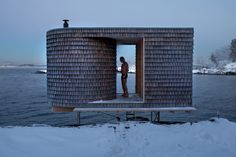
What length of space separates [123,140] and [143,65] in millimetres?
4049

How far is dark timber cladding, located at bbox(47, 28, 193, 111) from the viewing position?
1242 cm

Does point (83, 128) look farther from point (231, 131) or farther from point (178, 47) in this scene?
point (231, 131)

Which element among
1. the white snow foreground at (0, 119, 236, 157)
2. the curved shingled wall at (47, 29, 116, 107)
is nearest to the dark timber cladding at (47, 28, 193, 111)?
the curved shingled wall at (47, 29, 116, 107)

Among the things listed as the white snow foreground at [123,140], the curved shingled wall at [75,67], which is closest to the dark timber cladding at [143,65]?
the curved shingled wall at [75,67]

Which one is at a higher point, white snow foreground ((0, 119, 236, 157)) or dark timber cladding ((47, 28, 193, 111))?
dark timber cladding ((47, 28, 193, 111))

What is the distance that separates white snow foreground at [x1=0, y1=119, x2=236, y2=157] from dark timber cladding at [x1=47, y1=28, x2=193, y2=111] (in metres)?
1.32

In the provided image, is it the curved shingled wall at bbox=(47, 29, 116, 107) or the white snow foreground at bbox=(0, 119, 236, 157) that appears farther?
the curved shingled wall at bbox=(47, 29, 116, 107)

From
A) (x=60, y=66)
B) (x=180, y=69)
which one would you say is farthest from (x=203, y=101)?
(x=60, y=66)

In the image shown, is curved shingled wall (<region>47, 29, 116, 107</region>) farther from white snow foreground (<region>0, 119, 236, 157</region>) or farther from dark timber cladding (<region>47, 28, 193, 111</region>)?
white snow foreground (<region>0, 119, 236, 157</region>)

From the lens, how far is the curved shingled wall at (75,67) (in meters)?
12.5

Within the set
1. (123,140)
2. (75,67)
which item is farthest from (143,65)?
(123,140)

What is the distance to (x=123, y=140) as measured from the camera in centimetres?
1038

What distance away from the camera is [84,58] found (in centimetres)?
1249

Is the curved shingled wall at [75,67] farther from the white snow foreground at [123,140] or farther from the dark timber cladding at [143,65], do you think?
the white snow foreground at [123,140]
